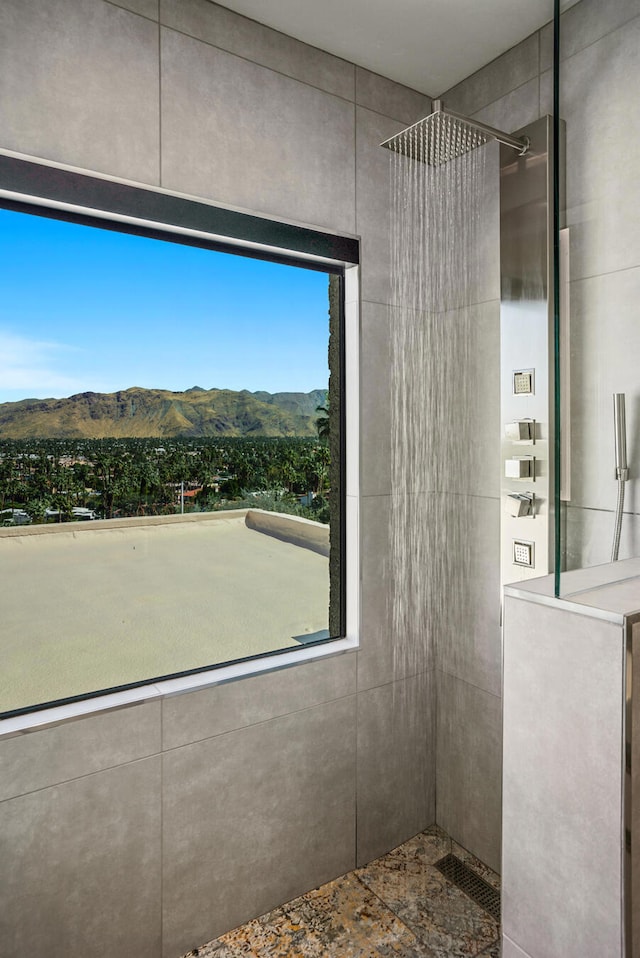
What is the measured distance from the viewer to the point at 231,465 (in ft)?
6.48

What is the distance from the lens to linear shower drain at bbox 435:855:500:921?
192 cm

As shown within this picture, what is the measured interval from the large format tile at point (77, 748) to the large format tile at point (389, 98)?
6.71 feet

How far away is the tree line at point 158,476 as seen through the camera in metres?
1.62

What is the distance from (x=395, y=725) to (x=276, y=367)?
1.35 metres

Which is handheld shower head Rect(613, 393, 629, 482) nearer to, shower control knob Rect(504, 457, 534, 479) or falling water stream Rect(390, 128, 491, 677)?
shower control knob Rect(504, 457, 534, 479)

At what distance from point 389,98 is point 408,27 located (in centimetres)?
28

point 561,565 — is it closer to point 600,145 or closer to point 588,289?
point 588,289

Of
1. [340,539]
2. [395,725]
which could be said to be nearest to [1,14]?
[340,539]

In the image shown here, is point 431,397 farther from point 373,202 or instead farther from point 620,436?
point 620,436

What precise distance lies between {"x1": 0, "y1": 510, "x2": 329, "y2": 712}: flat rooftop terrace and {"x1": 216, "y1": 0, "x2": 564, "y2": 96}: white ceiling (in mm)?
1494

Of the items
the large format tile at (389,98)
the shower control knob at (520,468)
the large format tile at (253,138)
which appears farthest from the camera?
the large format tile at (389,98)

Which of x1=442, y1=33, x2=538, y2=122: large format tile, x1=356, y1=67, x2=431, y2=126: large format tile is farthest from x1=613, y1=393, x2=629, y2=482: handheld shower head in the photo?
x1=356, y1=67, x2=431, y2=126: large format tile

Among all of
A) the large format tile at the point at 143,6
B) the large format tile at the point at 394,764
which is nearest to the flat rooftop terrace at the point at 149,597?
the large format tile at the point at 394,764

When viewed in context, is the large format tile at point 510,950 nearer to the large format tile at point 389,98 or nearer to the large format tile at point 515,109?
the large format tile at point 515,109
